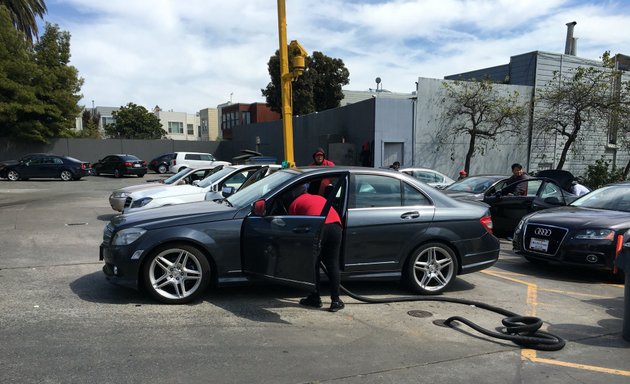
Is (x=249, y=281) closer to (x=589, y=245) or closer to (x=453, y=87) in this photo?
(x=589, y=245)

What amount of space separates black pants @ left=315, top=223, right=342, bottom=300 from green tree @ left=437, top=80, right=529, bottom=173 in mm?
16702

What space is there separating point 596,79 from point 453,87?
5.42 m

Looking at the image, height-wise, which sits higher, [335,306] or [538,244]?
[538,244]

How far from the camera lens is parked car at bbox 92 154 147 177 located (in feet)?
94.7

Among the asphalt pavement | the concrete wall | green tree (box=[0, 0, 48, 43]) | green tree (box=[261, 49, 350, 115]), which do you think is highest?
green tree (box=[0, 0, 48, 43])

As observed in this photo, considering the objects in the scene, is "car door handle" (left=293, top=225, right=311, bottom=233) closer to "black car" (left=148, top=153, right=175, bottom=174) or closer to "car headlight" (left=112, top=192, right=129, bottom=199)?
"car headlight" (left=112, top=192, right=129, bottom=199)

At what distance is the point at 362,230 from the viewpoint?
5.61 m

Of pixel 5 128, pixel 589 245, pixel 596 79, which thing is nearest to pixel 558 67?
pixel 596 79

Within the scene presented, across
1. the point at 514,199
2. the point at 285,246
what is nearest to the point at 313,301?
the point at 285,246

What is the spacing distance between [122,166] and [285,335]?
2703cm

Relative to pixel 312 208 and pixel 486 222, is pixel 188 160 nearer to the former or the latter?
pixel 486 222

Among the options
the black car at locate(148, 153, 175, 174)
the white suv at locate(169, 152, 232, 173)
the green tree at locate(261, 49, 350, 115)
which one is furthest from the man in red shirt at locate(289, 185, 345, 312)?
the green tree at locate(261, 49, 350, 115)

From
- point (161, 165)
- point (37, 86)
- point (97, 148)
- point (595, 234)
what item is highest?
point (37, 86)

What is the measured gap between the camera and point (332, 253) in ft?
16.6
